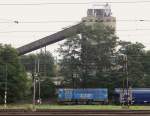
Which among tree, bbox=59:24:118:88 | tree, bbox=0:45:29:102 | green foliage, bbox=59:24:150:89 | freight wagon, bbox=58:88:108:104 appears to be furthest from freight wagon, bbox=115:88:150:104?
tree, bbox=0:45:29:102

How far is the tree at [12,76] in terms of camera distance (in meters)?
71.6

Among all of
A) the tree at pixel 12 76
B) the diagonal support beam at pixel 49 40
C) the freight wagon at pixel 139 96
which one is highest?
the diagonal support beam at pixel 49 40

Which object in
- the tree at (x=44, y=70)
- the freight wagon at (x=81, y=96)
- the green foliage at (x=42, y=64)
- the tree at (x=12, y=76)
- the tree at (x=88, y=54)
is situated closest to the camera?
the freight wagon at (x=81, y=96)

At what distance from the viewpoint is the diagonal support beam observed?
86.7m

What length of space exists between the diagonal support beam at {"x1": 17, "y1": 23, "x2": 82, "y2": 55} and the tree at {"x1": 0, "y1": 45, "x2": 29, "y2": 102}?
9.45 metres

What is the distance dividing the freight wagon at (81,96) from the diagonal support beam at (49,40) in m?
17.2

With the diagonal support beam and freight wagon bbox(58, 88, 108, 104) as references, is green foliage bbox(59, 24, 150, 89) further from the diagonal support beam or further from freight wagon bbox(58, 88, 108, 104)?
freight wagon bbox(58, 88, 108, 104)

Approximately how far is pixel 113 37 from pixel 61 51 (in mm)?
10213

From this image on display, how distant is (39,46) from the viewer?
8825cm

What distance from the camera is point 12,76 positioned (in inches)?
2886

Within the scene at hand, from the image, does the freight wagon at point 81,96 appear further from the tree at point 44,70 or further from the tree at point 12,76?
the tree at point 12,76

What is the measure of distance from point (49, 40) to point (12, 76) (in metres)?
16.0

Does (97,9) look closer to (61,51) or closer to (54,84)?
(61,51)

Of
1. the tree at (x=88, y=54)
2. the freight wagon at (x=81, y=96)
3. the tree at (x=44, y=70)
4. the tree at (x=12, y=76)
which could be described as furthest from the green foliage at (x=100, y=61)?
the tree at (x=12, y=76)
